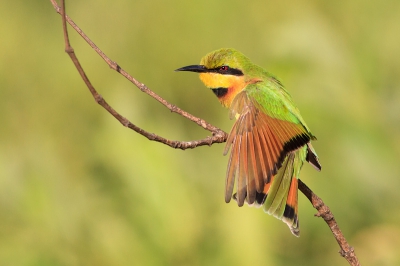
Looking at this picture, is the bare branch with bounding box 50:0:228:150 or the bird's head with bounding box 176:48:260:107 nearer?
the bare branch with bounding box 50:0:228:150

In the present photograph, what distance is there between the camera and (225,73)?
215cm

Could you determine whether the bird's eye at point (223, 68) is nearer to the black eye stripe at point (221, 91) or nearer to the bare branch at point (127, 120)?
the black eye stripe at point (221, 91)

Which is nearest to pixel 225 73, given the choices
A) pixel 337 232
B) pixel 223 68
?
pixel 223 68

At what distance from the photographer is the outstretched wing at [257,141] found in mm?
1601

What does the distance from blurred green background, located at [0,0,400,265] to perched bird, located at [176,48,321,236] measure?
1.80 feet

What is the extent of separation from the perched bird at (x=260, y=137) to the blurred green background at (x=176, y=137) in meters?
0.55

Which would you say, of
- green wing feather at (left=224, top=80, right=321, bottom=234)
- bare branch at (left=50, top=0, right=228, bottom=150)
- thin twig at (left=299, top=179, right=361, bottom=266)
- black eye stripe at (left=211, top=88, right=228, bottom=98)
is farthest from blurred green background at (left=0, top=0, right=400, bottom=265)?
thin twig at (left=299, top=179, right=361, bottom=266)

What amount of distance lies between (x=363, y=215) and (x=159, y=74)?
1.67 metres

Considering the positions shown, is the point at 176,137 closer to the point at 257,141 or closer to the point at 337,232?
the point at 257,141

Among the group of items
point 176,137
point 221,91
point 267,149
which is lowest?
point 267,149

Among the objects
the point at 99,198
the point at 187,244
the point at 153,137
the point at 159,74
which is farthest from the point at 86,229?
the point at 159,74

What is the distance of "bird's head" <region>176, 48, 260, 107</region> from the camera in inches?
84.4

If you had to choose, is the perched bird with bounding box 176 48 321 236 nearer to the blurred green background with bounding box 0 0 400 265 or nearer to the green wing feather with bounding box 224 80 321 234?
the green wing feather with bounding box 224 80 321 234

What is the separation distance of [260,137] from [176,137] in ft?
3.34
